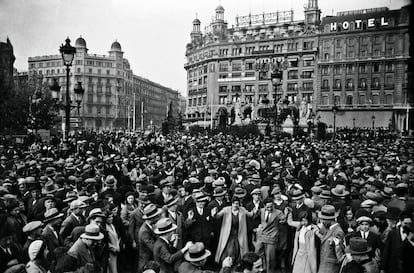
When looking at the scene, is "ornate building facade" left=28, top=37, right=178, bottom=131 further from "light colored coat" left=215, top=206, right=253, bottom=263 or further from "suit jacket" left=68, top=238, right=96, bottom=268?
"suit jacket" left=68, top=238, right=96, bottom=268

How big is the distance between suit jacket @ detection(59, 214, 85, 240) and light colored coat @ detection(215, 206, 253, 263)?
2.59m

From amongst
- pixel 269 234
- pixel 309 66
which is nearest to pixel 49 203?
pixel 269 234

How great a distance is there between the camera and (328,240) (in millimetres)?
6711

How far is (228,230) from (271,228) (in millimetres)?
813

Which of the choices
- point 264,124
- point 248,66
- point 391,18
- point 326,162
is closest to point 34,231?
point 326,162

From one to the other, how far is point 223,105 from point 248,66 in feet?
29.8

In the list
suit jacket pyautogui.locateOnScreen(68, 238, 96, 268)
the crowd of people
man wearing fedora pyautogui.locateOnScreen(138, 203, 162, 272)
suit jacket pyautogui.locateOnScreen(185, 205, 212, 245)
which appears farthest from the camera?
suit jacket pyautogui.locateOnScreen(185, 205, 212, 245)

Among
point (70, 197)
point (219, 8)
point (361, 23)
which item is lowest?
point (70, 197)

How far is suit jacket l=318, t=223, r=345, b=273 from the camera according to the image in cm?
662

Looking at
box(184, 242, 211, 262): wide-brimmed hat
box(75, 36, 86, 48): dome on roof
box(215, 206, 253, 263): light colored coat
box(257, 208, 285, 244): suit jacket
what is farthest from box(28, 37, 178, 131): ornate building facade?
box(184, 242, 211, 262): wide-brimmed hat

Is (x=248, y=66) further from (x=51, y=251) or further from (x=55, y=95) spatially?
(x=51, y=251)

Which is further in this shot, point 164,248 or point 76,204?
point 76,204

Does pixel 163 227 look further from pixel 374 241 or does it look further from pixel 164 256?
pixel 374 241

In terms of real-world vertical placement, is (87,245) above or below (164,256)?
above
